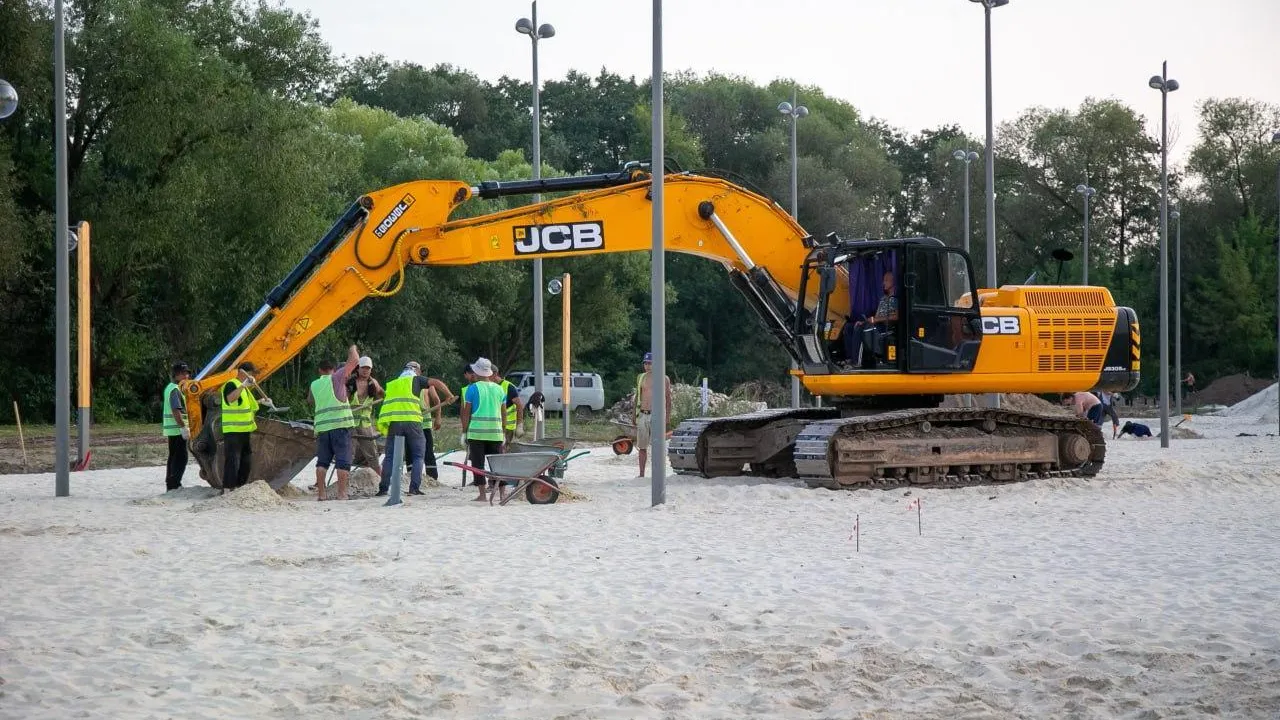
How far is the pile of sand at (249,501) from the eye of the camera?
1619 centimetres

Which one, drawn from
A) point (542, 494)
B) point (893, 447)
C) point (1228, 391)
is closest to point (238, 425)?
point (542, 494)

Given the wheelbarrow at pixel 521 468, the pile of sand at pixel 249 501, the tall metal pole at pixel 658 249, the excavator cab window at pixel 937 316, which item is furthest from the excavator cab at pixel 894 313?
the pile of sand at pixel 249 501

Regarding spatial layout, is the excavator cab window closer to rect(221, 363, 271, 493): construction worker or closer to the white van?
rect(221, 363, 271, 493): construction worker

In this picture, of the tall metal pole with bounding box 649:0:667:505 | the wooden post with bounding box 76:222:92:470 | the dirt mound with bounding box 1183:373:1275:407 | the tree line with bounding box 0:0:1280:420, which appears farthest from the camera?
the dirt mound with bounding box 1183:373:1275:407

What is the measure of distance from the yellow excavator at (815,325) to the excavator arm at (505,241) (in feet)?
0.08

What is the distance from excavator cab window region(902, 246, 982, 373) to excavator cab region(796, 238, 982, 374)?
0.04 feet

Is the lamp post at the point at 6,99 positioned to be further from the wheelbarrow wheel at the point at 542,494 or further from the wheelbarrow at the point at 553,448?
the wheelbarrow wheel at the point at 542,494

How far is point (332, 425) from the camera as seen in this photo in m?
17.3

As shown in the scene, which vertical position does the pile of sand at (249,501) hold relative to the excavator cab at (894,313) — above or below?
below

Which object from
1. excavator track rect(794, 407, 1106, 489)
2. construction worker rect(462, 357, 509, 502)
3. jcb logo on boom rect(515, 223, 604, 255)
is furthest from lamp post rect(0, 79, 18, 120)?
excavator track rect(794, 407, 1106, 489)

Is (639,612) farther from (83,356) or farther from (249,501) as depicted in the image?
(83,356)

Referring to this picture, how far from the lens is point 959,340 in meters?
19.0

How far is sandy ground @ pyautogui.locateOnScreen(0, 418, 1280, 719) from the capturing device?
7312 mm

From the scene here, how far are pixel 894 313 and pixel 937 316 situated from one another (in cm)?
56
